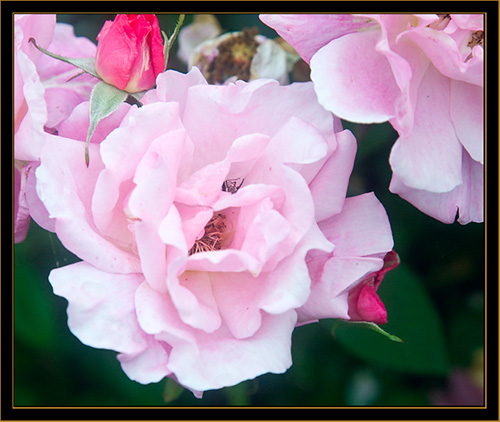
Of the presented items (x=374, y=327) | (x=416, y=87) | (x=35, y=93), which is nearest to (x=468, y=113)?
(x=416, y=87)

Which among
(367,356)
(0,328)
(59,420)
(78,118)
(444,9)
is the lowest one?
(367,356)

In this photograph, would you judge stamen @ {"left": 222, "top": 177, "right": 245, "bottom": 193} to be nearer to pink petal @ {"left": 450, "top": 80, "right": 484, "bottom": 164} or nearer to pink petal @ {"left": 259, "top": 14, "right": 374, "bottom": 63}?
pink petal @ {"left": 259, "top": 14, "right": 374, "bottom": 63}

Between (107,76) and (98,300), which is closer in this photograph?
(98,300)

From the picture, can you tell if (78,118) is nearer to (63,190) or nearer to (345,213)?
(63,190)

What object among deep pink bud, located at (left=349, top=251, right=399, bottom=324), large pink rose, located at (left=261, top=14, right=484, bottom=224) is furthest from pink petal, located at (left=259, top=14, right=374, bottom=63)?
deep pink bud, located at (left=349, top=251, right=399, bottom=324)

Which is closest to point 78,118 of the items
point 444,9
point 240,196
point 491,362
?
point 240,196

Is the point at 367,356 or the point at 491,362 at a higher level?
the point at 491,362
